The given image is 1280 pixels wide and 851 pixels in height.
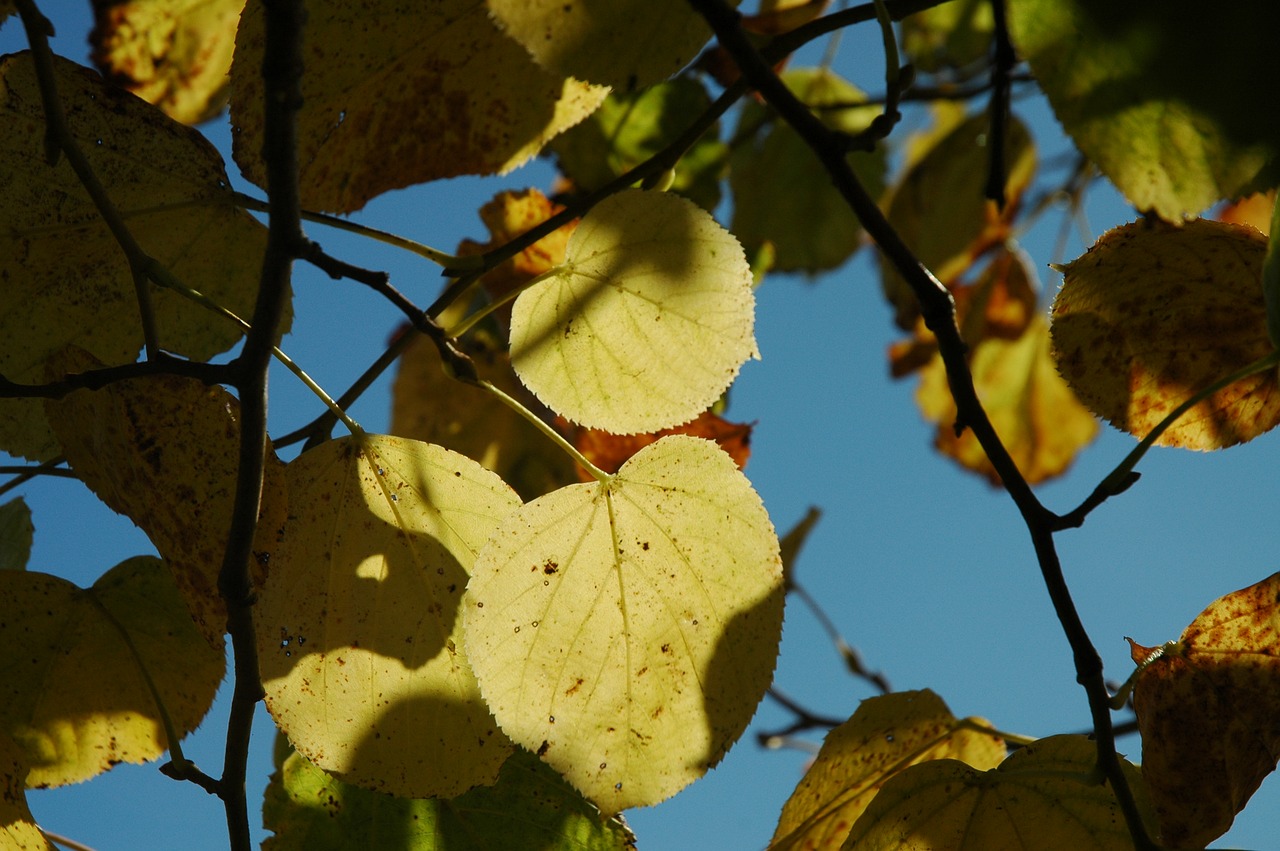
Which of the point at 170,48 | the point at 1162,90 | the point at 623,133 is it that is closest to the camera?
the point at 1162,90

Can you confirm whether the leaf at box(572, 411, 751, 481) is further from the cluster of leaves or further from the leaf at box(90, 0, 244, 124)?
the leaf at box(90, 0, 244, 124)

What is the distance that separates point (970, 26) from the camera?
1.11m

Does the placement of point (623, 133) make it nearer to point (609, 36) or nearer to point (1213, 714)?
point (609, 36)

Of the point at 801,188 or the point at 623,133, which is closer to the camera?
the point at 623,133

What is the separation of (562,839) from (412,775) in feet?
0.44

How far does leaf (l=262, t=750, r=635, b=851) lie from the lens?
545 mm

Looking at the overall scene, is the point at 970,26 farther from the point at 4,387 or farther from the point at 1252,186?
the point at 4,387

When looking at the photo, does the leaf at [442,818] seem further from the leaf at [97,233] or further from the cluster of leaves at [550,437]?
the leaf at [97,233]

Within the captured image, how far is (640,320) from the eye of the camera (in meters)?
0.47

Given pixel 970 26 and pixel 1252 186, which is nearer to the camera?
pixel 1252 186

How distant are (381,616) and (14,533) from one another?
0.38 meters

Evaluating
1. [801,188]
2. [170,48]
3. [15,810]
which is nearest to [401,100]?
[170,48]

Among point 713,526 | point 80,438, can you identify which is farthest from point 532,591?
point 80,438

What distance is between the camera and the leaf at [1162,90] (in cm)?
32
